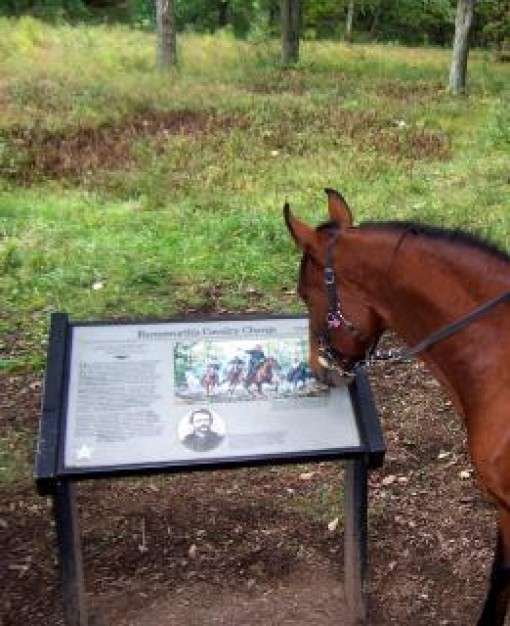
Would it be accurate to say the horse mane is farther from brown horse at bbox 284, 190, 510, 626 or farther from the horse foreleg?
the horse foreleg

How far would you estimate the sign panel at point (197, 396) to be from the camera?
3824 mm

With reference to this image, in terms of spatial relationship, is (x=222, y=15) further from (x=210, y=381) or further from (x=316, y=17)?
(x=210, y=381)

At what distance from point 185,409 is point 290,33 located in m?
20.0

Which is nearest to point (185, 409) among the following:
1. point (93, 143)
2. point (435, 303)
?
point (435, 303)

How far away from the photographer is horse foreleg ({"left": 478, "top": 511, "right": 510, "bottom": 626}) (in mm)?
3744

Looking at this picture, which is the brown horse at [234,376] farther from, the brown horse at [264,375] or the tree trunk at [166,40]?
the tree trunk at [166,40]

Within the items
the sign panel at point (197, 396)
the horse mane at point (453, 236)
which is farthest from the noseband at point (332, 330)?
the sign panel at point (197, 396)

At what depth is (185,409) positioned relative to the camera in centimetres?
395

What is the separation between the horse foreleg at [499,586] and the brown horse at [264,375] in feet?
3.74

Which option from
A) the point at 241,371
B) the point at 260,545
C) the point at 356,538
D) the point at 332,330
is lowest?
the point at 260,545

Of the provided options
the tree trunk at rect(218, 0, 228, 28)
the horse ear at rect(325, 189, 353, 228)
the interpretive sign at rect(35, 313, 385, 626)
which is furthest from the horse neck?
the tree trunk at rect(218, 0, 228, 28)

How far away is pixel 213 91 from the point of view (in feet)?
54.9

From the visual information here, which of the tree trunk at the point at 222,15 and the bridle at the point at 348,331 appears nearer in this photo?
the bridle at the point at 348,331

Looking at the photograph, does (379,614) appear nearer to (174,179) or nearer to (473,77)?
(174,179)
